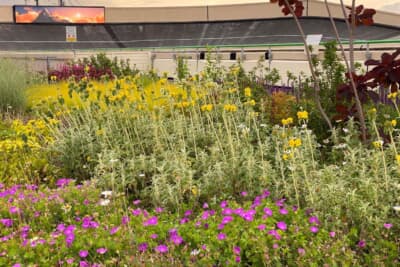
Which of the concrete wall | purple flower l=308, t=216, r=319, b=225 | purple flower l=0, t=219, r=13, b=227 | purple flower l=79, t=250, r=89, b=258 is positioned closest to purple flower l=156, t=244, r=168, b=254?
purple flower l=79, t=250, r=89, b=258

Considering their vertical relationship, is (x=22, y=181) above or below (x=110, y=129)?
below

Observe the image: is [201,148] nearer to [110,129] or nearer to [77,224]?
[110,129]

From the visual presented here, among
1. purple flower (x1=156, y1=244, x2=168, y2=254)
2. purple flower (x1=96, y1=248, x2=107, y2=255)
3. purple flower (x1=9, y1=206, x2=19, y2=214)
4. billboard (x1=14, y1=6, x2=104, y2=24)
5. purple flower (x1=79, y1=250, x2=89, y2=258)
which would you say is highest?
billboard (x1=14, y1=6, x2=104, y2=24)

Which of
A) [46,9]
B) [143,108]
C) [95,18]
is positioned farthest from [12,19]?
[143,108]

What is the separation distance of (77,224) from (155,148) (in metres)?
1.90

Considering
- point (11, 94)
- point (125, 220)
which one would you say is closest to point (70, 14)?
point (11, 94)

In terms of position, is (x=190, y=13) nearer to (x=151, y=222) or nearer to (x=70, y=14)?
(x=70, y=14)

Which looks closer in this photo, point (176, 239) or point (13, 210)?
point (176, 239)

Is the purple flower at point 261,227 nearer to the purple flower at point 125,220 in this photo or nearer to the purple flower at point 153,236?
the purple flower at point 153,236

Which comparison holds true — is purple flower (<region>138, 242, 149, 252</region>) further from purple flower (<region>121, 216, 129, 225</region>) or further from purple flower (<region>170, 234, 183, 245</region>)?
purple flower (<region>121, 216, 129, 225</region>)

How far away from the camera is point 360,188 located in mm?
3799

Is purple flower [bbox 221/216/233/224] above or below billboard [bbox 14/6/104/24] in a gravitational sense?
below

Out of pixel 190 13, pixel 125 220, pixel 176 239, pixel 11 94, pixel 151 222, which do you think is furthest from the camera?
pixel 190 13

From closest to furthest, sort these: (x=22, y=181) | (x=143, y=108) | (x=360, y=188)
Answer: (x=360, y=188), (x=22, y=181), (x=143, y=108)
